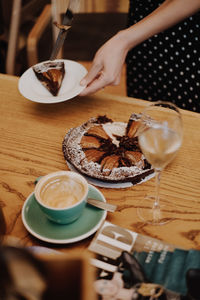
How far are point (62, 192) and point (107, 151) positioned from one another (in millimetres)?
243

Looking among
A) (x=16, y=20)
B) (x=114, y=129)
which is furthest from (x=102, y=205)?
(x=16, y=20)

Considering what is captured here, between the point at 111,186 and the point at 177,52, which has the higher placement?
the point at 177,52

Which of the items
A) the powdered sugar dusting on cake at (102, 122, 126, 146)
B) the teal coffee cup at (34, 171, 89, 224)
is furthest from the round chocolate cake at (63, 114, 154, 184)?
the teal coffee cup at (34, 171, 89, 224)

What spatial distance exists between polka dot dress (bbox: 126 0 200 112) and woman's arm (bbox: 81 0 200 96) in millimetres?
A: 261

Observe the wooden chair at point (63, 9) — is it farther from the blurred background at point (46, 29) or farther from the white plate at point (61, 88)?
the white plate at point (61, 88)

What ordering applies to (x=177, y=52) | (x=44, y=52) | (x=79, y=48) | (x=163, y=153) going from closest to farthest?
(x=163, y=153) < (x=177, y=52) < (x=44, y=52) < (x=79, y=48)

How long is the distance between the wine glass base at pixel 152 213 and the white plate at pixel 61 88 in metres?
0.46

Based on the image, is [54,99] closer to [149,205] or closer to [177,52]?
[149,205]

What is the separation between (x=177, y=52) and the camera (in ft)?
5.27

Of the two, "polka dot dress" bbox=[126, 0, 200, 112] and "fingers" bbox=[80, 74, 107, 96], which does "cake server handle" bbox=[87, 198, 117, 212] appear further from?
"polka dot dress" bbox=[126, 0, 200, 112]

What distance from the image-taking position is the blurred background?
6.66ft

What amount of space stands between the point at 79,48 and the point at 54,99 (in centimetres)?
220

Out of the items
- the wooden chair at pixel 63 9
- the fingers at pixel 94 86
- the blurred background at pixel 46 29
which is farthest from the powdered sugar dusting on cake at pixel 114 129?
Result: the wooden chair at pixel 63 9

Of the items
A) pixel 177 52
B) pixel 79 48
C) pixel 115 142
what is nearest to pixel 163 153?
pixel 115 142
